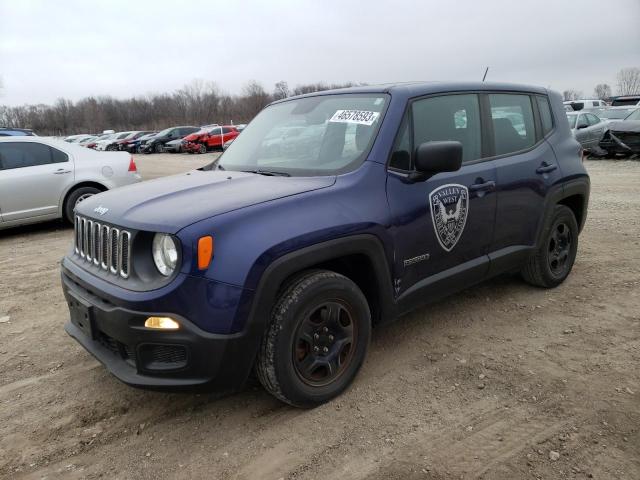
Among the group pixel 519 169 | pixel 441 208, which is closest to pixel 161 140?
pixel 519 169

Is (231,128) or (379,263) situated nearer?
(379,263)

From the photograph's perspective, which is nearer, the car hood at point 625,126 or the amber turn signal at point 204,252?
the amber turn signal at point 204,252

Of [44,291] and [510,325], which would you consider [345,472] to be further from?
[44,291]

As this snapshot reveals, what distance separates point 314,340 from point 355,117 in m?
1.48

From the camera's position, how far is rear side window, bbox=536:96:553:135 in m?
4.36

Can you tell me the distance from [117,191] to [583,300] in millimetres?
3795

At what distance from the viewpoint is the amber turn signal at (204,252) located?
2400 millimetres

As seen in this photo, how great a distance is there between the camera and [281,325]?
2.61 metres

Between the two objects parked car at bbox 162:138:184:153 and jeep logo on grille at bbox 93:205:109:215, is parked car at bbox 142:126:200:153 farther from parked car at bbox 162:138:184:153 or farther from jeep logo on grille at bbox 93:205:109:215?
jeep logo on grille at bbox 93:205:109:215

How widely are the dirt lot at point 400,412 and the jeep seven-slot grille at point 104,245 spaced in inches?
34.9

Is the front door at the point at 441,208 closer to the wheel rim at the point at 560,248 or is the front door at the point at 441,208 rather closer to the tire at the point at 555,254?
the tire at the point at 555,254

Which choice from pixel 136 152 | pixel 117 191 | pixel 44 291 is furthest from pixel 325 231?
pixel 136 152

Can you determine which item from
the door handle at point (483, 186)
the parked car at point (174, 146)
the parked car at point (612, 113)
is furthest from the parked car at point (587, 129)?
the parked car at point (174, 146)

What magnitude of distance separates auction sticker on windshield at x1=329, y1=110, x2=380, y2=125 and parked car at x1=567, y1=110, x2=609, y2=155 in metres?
14.7
